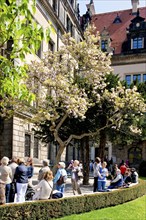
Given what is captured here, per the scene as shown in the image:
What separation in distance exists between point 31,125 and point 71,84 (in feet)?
34.7

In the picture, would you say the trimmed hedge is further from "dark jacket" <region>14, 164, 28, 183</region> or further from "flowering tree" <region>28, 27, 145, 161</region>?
"flowering tree" <region>28, 27, 145, 161</region>

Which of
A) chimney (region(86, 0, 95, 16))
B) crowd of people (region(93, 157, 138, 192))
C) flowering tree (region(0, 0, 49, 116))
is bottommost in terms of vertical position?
crowd of people (region(93, 157, 138, 192))

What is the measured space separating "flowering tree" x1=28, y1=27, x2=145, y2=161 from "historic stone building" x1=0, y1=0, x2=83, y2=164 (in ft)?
6.88

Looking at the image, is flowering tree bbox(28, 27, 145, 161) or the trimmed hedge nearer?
the trimmed hedge

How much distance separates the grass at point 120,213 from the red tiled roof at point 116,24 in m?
40.9

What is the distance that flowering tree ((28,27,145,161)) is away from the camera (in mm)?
20219

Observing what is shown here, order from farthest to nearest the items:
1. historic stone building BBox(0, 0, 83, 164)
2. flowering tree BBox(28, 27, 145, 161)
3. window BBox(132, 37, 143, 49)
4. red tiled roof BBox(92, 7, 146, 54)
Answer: red tiled roof BBox(92, 7, 146, 54), window BBox(132, 37, 143, 49), historic stone building BBox(0, 0, 83, 164), flowering tree BBox(28, 27, 145, 161)

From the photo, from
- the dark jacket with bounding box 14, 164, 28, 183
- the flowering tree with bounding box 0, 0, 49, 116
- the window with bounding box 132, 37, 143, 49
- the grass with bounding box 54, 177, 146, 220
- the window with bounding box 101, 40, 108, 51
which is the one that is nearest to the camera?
the flowering tree with bounding box 0, 0, 49, 116

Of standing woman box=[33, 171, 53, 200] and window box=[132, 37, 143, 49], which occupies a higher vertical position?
window box=[132, 37, 143, 49]

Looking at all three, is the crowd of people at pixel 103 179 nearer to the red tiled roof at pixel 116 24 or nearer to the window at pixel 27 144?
the window at pixel 27 144

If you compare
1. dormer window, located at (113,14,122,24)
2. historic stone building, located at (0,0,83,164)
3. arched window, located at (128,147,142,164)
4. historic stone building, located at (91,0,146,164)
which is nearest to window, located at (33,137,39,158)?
historic stone building, located at (0,0,83,164)

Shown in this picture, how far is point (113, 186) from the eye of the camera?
20.5 m

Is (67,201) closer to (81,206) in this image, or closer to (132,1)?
(81,206)

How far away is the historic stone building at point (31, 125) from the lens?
27281 millimetres
